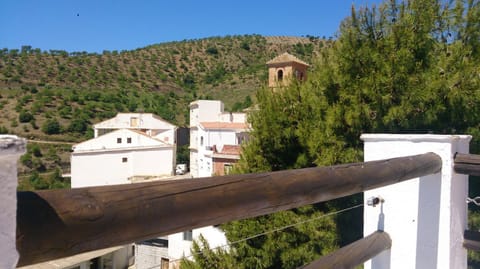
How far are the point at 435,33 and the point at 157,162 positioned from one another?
22718 mm

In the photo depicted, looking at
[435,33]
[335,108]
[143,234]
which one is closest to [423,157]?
[143,234]

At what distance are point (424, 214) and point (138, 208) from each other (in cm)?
185

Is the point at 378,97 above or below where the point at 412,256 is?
above

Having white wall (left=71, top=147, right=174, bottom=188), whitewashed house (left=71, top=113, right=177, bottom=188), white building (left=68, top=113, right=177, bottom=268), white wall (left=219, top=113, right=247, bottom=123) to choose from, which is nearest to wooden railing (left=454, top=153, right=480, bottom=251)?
white wall (left=219, top=113, right=247, bottom=123)

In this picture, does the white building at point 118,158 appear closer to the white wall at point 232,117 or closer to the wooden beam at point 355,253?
the white wall at point 232,117

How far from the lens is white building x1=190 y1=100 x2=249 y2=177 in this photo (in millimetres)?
18641

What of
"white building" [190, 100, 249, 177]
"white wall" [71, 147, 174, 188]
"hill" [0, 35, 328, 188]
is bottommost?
"white wall" [71, 147, 174, 188]

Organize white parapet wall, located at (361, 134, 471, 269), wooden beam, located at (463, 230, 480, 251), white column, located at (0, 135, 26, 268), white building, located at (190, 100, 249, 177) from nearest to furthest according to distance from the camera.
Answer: white column, located at (0, 135, 26, 268) → white parapet wall, located at (361, 134, 471, 269) → wooden beam, located at (463, 230, 480, 251) → white building, located at (190, 100, 249, 177)

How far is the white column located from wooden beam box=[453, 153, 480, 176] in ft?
6.82

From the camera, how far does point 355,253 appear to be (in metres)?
1.71

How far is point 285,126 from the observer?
21.2ft

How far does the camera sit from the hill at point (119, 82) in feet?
124

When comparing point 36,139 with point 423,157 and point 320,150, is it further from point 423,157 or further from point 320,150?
point 423,157

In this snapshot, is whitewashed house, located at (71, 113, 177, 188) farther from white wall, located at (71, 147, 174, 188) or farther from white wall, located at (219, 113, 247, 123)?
white wall, located at (219, 113, 247, 123)
